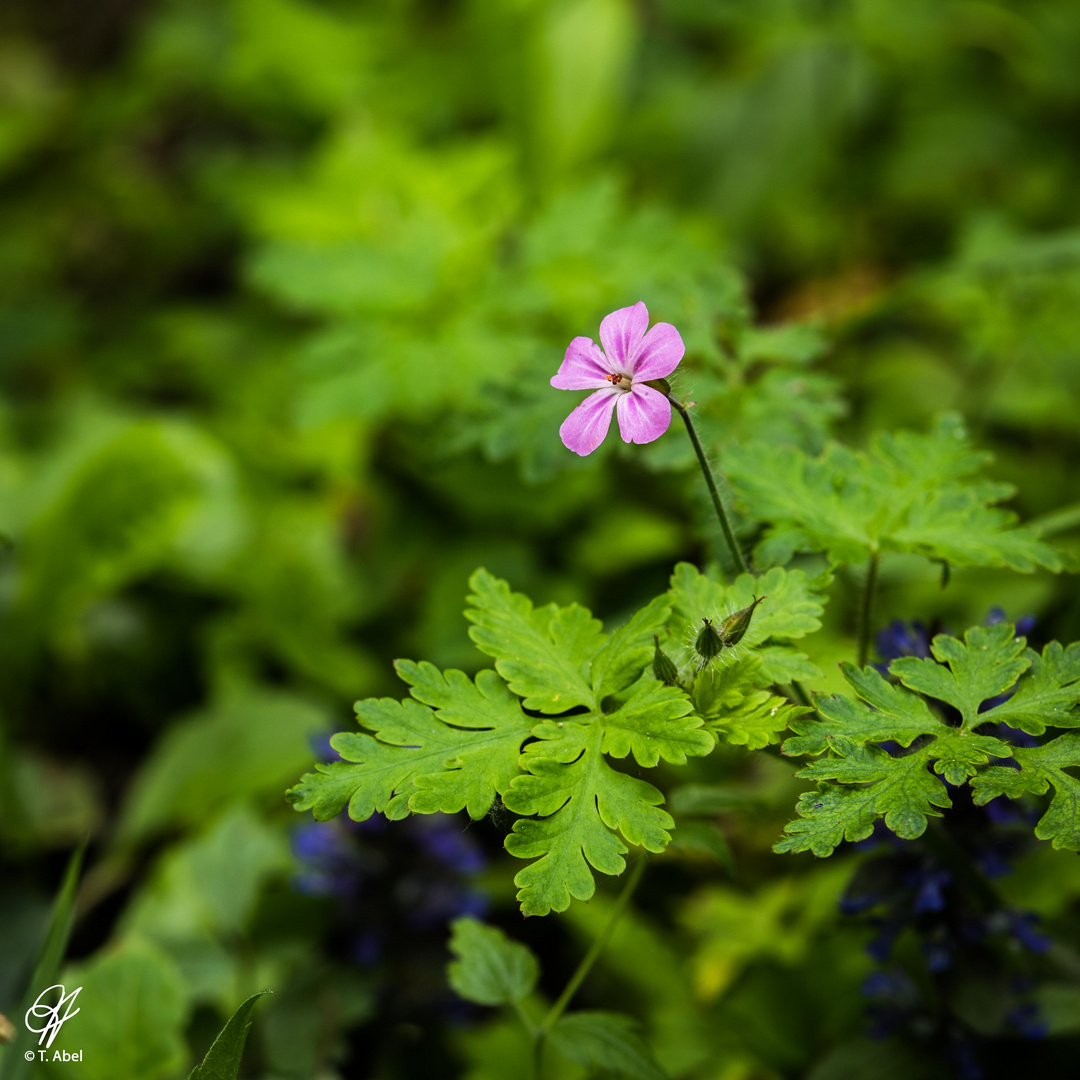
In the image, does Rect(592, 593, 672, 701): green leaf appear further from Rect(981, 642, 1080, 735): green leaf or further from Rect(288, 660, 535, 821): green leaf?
Rect(981, 642, 1080, 735): green leaf

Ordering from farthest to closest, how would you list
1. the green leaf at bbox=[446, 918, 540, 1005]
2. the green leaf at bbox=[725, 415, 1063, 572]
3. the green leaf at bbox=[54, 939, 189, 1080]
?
1. the green leaf at bbox=[54, 939, 189, 1080]
2. the green leaf at bbox=[446, 918, 540, 1005]
3. the green leaf at bbox=[725, 415, 1063, 572]

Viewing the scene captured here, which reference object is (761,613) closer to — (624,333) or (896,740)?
(896,740)

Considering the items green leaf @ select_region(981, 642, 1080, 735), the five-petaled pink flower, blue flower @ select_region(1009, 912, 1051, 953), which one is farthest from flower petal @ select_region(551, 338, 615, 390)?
blue flower @ select_region(1009, 912, 1051, 953)

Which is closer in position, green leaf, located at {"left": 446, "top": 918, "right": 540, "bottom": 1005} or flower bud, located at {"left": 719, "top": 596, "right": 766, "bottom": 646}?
flower bud, located at {"left": 719, "top": 596, "right": 766, "bottom": 646}

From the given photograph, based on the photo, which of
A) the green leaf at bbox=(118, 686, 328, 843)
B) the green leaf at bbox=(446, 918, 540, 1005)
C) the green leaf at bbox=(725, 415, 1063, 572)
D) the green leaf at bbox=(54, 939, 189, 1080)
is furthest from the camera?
the green leaf at bbox=(118, 686, 328, 843)

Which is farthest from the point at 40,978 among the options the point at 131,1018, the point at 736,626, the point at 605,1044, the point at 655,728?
the point at 736,626

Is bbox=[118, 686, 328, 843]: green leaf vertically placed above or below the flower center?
below

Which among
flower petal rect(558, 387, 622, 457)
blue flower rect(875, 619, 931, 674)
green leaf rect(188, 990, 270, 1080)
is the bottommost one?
green leaf rect(188, 990, 270, 1080)

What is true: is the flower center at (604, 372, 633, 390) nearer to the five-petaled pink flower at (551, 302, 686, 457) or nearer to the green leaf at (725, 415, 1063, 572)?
the five-petaled pink flower at (551, 302, 686, 457)
